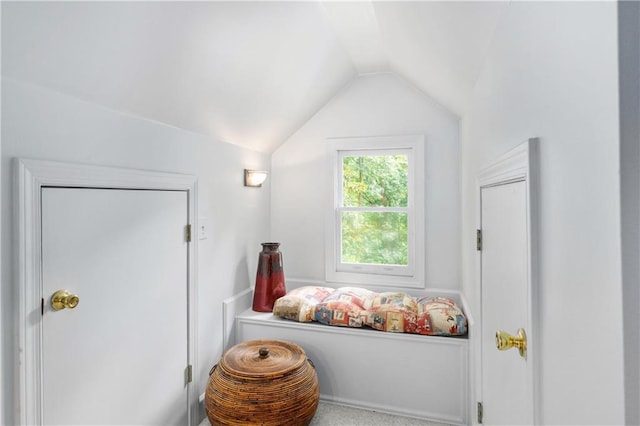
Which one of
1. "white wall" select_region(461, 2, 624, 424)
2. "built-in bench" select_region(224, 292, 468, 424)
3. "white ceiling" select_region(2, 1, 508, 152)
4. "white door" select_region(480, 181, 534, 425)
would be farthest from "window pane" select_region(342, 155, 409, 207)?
"white wall" select_region(461, 2, 624, 424)

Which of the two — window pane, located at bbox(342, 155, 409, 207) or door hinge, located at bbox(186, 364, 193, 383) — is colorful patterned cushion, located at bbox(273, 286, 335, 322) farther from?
window pane, located at bbox(342, 155, 409, 207)

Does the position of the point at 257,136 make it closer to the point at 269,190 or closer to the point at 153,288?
the point at 269,190

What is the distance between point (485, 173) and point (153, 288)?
172 cm

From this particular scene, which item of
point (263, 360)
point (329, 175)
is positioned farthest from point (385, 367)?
point (329, 175)

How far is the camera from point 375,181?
3053 mm

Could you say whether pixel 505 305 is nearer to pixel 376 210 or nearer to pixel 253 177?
pixel 376 210

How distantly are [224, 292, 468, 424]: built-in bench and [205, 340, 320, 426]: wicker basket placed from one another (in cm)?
36

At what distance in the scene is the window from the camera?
2.90 m

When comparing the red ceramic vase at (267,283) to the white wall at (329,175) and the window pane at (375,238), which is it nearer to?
the white wall at (329,175)

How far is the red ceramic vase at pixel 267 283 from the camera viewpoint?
268 centimetres

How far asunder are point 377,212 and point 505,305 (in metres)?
1.86

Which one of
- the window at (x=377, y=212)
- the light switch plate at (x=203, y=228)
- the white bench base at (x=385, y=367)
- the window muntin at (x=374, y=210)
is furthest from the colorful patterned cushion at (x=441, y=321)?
the light switch plate at (x=203, y=228)

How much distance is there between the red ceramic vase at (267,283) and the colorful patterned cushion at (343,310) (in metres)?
0.39

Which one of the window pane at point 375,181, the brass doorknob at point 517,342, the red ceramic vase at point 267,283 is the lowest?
the red ceramic vase at point 267,283
